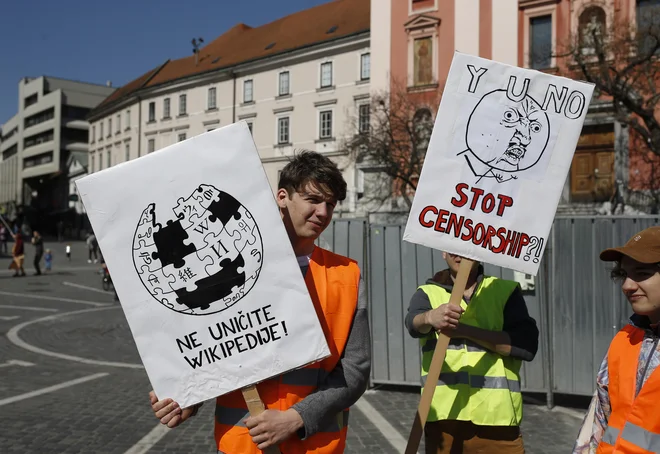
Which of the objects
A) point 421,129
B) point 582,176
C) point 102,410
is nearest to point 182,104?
point 421,129

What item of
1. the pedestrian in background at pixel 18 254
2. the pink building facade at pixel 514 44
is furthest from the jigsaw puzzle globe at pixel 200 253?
the pedestrian in background at pixel 18 254

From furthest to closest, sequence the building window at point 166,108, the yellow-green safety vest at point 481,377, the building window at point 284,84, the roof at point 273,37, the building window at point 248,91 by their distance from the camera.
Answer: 1. the building window at point 166,108
2. the building window at point 248,91
3. the building window at point 284,84
4. the roof at point 273,37
5. the yellow-green safety vest at point 481,377

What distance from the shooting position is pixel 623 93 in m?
19.2

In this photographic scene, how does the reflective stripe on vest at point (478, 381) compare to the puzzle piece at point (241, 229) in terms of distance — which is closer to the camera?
the puzzle piece at point (241, 229)

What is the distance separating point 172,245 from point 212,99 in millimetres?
51611

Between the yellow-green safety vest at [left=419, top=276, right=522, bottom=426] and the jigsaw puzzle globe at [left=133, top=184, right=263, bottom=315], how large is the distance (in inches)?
57.9

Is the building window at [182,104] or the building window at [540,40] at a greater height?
the building window at [182,104]

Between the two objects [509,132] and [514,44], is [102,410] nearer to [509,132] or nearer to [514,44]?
[509,132]

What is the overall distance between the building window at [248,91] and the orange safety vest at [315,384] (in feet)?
157

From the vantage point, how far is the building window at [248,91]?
4925 cm

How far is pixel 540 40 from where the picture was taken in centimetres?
3067

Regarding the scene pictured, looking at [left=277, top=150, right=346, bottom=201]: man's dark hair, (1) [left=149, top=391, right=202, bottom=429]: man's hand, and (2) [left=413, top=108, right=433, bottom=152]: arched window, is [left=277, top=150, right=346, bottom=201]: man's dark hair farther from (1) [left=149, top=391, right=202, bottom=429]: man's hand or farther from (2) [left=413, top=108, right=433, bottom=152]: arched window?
(2) [left=413, top=108, right=433, bottom=152]: arched window

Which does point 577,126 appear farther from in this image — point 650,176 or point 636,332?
point 650,176

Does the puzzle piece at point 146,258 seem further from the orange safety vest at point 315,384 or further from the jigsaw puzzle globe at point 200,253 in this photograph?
the orange safety vest at point 315,384
